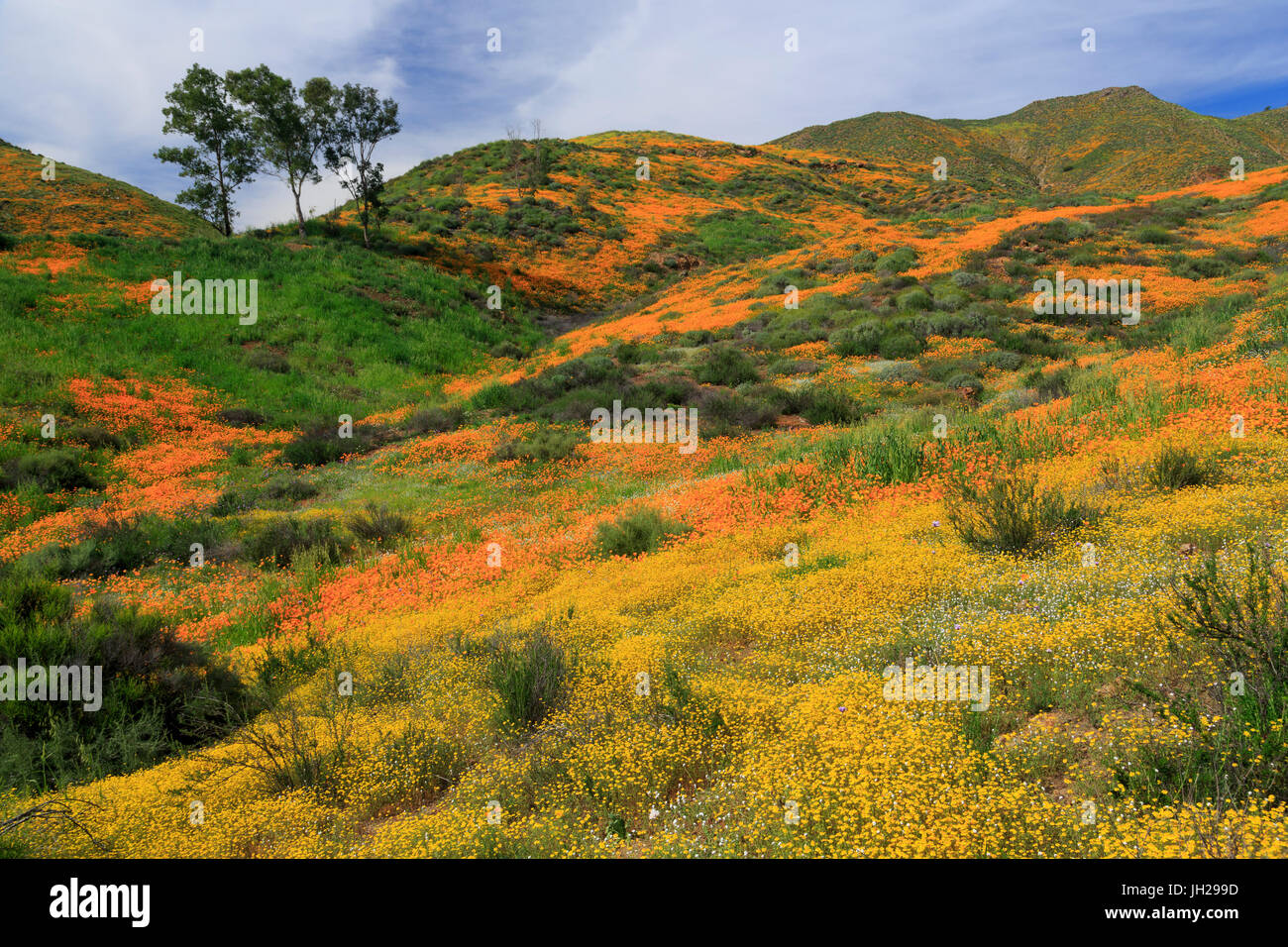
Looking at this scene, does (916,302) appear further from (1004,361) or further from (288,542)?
(288,542)

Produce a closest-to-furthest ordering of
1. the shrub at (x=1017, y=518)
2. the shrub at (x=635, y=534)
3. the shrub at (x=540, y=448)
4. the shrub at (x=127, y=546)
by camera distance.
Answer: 1. the shrub at (x=1017, y=518)
2. the shrub at (x=635, y=534)
3. the shrub at (x=127, y=546)
4. the shrub at (x=540, y=448)

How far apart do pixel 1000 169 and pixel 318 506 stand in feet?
322

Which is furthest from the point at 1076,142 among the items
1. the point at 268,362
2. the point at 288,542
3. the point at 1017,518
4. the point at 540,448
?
the point at 288,542

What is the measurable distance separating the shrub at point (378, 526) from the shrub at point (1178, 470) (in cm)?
1107

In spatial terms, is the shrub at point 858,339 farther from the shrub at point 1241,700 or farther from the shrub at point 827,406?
the shrub at point 1241,700

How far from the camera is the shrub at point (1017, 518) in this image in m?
6.34

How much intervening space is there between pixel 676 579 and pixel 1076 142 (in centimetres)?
11420

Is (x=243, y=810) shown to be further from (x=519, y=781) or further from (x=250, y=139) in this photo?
(x=250, y=139)

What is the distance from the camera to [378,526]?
11.4 meters

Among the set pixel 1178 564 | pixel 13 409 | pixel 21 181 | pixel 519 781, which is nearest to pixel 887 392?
pixel 1178 564

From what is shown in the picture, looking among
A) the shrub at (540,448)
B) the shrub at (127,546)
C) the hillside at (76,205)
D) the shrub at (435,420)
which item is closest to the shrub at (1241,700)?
the shrub at (540,448)

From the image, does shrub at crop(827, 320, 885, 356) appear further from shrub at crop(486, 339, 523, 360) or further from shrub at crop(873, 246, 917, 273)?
shrub at crop(486, 339, 523, 360)

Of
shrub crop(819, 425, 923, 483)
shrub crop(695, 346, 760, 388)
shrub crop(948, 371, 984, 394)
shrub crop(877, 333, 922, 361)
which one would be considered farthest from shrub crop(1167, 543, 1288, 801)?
shrub crop(877, 333, 922, 361)
